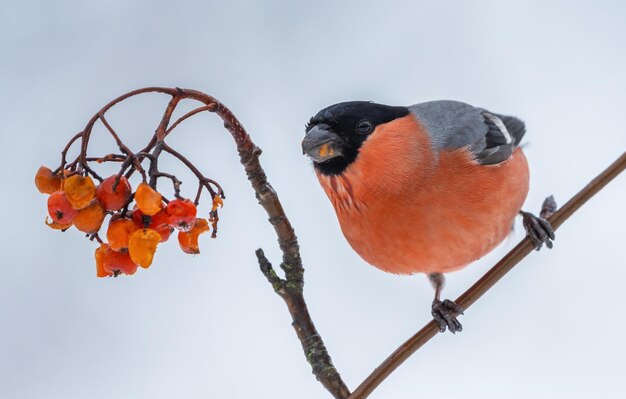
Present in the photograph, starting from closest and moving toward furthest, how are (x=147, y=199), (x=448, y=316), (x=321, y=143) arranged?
(x=147, y=199)
(x=321, y=143)
(x=448, y=316)

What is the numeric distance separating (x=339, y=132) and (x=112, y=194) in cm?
44

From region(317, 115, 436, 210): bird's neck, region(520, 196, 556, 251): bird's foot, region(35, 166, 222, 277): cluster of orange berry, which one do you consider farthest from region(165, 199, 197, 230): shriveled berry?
region(520, 196, 556, 251): bird's foot

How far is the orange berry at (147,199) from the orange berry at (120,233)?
4cm

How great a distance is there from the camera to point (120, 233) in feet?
2.37

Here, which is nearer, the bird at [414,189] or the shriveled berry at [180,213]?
the shriveled berry at [180,213]

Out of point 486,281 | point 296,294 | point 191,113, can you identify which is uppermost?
point 191,113

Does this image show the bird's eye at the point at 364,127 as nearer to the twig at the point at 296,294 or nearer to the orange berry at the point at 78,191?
the twig at the point at 296,294

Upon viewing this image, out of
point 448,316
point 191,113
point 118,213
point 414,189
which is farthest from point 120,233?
point 448,316

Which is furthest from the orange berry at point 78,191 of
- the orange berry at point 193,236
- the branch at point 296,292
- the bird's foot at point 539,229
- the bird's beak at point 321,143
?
the bird's foot at point 539,229

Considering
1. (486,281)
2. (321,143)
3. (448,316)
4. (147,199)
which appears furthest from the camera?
(448,316)

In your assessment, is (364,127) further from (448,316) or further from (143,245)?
(143,245)

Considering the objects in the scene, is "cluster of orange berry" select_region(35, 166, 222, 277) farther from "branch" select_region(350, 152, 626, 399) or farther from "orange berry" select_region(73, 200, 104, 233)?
"branch" select_region(350, 152, 626, 399)

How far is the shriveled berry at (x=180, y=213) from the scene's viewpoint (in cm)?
73

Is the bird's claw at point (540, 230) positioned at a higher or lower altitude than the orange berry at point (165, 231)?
lower
